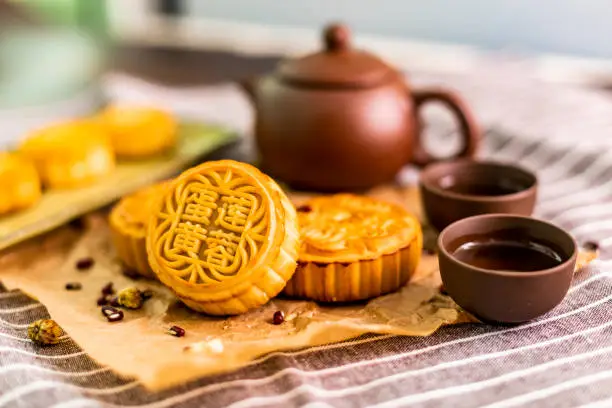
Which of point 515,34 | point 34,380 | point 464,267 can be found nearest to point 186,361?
point 34,380

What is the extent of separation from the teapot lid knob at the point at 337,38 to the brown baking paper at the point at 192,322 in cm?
44

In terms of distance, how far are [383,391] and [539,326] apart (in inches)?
10.3

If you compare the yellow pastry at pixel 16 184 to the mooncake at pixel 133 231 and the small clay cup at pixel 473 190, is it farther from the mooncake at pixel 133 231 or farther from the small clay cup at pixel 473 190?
the small clay cup at pixel 473 190

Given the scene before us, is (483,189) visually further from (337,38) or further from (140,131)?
(140,131)

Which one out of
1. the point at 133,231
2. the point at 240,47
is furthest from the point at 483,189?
the point at 240,47

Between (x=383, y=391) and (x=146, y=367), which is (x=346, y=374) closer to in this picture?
(x=383, y=391)

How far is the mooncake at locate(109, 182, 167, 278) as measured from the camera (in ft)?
3.85

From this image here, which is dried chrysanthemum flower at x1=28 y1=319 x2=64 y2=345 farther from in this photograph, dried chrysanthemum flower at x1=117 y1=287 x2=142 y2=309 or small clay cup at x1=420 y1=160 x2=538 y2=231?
small clay cup at x1=420 y1=160 x2=538 y2=231

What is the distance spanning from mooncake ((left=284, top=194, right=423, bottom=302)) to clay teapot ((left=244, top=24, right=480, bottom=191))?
0.24m

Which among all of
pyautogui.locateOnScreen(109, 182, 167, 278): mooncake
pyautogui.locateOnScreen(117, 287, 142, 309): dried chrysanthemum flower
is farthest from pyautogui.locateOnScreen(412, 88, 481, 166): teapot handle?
pyautogui.locateOnScreen(117, 287, 142, 309): dried chrysanthemum flower

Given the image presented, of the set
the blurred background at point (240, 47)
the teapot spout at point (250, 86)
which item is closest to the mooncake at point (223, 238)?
the teapot spout at point (250, 86)

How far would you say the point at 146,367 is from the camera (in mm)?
917

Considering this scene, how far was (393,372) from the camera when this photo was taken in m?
0.94

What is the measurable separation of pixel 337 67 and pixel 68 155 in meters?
0.53
